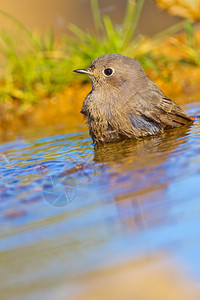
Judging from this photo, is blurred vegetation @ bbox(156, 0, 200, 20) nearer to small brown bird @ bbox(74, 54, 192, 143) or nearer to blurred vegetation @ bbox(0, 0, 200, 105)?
blurred vegetation @ bbox(0, 0, 200, 105)

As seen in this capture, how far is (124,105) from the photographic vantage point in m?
5.12

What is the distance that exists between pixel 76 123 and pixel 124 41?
2177mm

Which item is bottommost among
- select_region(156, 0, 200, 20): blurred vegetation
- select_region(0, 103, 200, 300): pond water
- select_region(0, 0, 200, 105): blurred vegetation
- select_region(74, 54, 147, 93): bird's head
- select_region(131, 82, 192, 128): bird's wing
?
select_region(0, 103, 200, 300): pond water

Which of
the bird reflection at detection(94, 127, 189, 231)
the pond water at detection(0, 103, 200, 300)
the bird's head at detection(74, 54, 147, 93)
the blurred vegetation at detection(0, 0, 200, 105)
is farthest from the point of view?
the blurred vegetation at detection(0, 0, 200, 105)

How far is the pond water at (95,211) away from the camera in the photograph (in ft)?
7.42

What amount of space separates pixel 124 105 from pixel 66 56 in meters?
4.52

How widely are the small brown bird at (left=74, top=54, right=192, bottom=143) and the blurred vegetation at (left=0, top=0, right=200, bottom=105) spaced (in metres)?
3.33

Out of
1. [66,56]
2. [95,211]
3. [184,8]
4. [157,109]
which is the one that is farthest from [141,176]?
[184,8]

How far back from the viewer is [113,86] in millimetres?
5402

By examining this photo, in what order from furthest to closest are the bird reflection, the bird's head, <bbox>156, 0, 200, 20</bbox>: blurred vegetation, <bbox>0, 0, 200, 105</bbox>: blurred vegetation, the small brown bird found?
<bbox>156, 0, 200, 20</bbox>: blurred vegetation < <bbox>0, 0, 200, 105</bbox>: blurred vegetation < the bird's head < the small brown bird < the bird reflection

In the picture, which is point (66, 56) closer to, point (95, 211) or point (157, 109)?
point (157, 109)

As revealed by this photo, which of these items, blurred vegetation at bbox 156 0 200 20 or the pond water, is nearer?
the pond water

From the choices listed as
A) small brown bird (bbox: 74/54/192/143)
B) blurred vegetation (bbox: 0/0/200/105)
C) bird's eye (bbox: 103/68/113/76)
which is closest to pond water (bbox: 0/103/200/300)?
small brown bird (bbox: 74/54/192/143)

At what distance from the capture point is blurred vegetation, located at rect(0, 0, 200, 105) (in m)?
8.94
